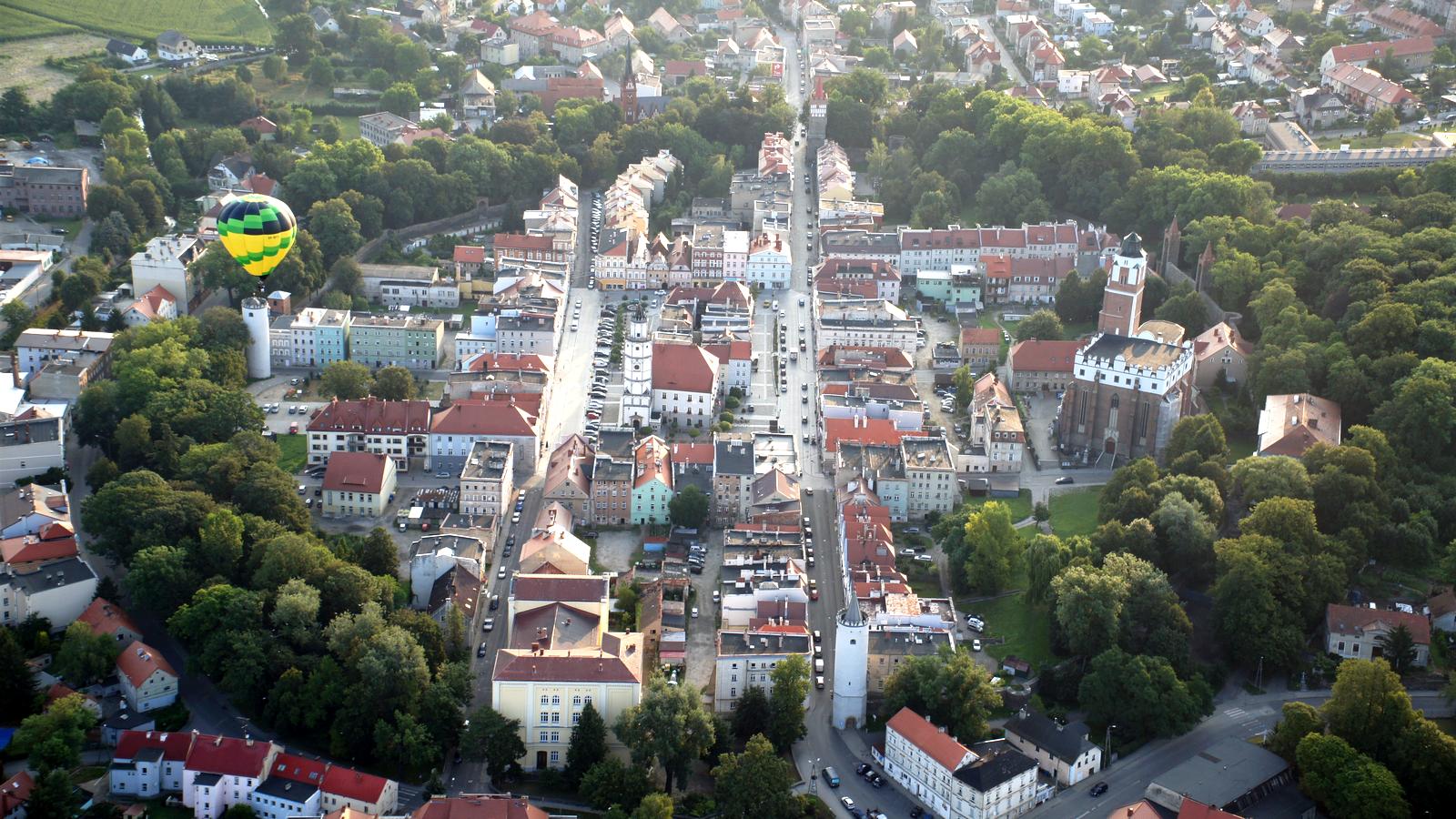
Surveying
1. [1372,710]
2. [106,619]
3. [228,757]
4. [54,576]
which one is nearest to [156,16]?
[54,576]

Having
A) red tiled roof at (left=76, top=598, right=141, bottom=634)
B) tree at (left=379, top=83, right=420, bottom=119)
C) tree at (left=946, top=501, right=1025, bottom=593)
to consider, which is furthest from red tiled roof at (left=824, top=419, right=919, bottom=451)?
tree at (left=379, top=83, right=420, bottom=119)

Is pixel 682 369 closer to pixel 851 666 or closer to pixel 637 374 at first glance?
pixel 637 374

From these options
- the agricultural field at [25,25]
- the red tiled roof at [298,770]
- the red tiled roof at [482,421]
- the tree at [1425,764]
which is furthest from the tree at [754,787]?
the agricultural field at [25,25]

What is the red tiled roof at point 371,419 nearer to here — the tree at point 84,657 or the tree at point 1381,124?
the tree at point 84,657

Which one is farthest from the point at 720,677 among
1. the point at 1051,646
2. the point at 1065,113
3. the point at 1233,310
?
the point at 1065,113

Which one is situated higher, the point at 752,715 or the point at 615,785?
the point at 752,715

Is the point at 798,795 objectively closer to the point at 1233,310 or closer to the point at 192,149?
the point at 1233,310
